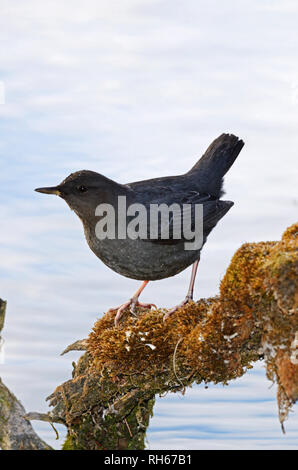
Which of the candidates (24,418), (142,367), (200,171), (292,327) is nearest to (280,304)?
(292,327)

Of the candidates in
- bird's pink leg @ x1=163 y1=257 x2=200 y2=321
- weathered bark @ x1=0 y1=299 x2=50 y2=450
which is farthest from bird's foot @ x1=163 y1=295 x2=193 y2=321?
weathered bark @ x1=0 y1=299 x2=50 y2=450

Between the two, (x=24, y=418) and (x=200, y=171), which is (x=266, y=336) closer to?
(x=24, y=418)

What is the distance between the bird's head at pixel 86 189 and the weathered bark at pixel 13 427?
162cm

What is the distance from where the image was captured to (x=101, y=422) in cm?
648

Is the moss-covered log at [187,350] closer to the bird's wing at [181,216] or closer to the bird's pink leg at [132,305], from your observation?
the bird's pink leg at [132,305]

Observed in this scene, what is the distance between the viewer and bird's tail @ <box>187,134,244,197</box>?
315 inches

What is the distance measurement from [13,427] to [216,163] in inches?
179

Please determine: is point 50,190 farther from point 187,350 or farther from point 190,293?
point 187,350

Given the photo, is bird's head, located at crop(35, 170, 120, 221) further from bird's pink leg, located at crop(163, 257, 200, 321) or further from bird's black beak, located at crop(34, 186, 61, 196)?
bird's pink leg, located at crop(163, 257, 200, 321)

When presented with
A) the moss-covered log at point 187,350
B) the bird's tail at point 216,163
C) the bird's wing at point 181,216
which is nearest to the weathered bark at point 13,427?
the moss-covered log at point 187,350

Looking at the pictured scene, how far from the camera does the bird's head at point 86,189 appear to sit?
22.5 ft

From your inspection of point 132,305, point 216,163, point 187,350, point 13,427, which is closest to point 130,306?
point 132,305

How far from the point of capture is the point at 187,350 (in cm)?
561
